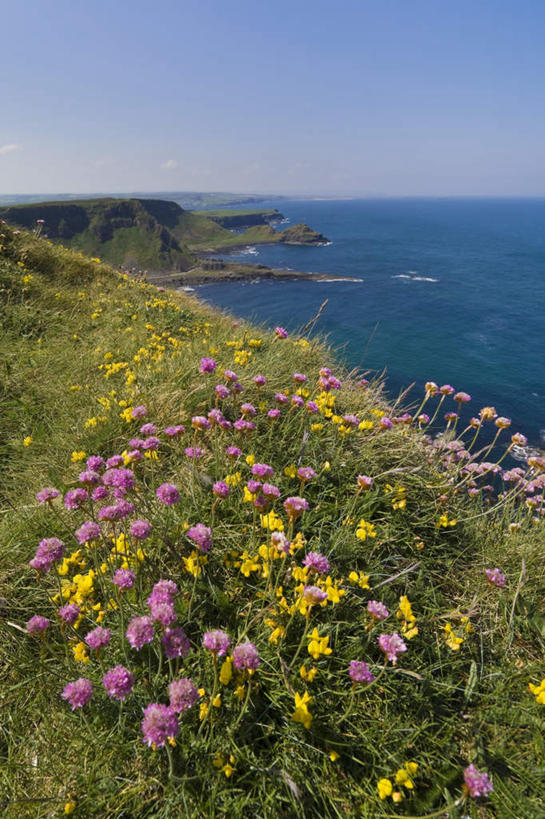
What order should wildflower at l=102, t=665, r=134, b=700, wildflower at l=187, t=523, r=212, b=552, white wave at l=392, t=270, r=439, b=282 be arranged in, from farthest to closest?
white wave at l=392, t=270, r=439, b=282, wildflower at l=187, t=523, r=212, b=552, wildflower at l=102, t=665, r=134, b=700

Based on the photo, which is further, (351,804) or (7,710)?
(7,710)

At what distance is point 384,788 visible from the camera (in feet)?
5.94

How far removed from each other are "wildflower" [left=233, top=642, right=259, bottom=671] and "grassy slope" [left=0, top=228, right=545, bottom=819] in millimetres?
288

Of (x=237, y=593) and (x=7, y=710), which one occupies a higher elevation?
(x=237, y=593)

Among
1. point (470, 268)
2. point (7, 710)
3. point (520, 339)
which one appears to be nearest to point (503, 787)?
point (7, 710)

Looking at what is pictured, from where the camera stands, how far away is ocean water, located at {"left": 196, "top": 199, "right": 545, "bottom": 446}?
37.8 meters

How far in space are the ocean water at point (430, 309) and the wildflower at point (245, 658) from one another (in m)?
3.93

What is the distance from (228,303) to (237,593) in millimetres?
67899

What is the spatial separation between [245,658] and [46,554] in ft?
4.20

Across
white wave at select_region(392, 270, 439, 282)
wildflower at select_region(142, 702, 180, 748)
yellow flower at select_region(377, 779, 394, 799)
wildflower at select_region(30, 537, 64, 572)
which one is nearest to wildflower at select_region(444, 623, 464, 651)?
yellow flower at select_region(377, 779, 394, 799)

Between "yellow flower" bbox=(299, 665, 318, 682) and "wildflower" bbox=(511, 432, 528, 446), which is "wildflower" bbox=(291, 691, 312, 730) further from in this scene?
"wildflower" bbox=(511, 432, 528, 446)

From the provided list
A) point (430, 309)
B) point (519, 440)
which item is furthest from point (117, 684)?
point (430, 309)

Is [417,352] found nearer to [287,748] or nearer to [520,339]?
[520,339]

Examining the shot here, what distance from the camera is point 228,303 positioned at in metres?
66.9
